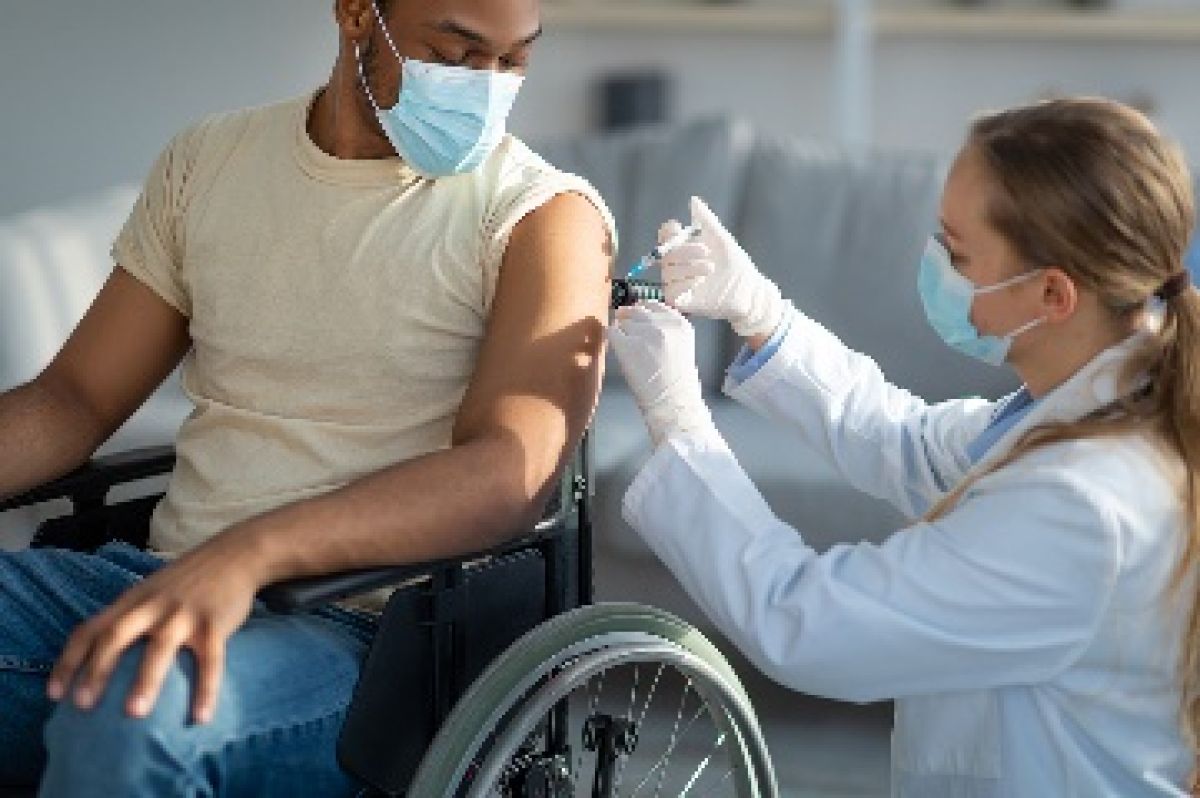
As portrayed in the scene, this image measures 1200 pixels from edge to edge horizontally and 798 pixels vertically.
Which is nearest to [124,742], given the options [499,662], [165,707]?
[165,707]

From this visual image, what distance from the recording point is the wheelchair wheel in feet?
5.84

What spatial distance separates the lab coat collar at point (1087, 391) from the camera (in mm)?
1816

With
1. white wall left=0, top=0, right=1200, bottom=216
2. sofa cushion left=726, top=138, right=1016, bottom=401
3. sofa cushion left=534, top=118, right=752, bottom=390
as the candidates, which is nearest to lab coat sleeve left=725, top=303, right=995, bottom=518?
sofa cushion left=726, top=138, right=1016, bottom=401

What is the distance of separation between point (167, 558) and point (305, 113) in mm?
433

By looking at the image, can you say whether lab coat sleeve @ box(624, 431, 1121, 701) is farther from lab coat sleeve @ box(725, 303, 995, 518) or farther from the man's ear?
the man's ear

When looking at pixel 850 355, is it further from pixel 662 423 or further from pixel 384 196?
pixel 384 196

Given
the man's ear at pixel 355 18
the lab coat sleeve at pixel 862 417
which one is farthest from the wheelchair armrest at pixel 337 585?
the man's ear at pixel 355 18

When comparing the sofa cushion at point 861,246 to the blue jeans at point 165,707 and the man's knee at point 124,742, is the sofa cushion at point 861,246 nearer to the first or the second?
the blue jeans at point 165,707

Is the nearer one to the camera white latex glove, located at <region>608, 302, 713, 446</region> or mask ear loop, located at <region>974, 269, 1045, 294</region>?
mask ear loop, located at <region>974, 269, 1045, 294</region>

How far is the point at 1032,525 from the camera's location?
1.72 metres

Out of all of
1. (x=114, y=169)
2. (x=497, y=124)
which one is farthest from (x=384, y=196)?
(x=114, y=169)

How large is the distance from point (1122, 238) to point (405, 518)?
595 millimetres

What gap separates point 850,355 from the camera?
2172mm

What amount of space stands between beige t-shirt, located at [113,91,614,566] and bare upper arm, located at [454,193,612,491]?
0.12 feet
